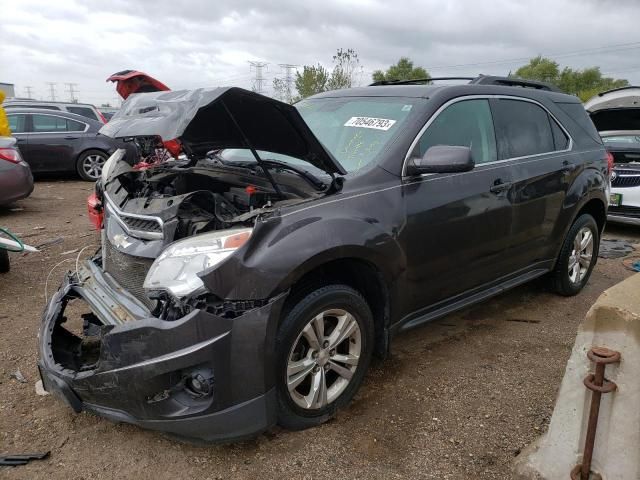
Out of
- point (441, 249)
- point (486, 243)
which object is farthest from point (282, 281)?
point (486, 243)

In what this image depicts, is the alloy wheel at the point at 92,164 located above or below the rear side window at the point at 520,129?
below

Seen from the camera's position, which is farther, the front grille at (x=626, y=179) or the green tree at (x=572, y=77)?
the green tree at (x=572, y=77)

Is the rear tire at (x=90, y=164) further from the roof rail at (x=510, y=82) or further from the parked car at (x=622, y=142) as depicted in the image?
the parked car at (x=622, y=142)

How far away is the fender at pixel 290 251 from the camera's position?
2.09m

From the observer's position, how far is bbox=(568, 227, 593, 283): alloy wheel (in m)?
4.41

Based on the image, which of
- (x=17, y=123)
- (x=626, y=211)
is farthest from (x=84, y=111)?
(x=626, y=211)

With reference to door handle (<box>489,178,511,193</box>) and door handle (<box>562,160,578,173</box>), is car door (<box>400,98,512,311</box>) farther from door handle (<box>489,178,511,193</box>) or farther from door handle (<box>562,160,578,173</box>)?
door handle (<box>562,160,578,173</box>)

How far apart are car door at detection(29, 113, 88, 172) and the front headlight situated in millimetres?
9720

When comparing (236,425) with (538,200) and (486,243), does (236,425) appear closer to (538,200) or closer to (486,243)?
(486,243)

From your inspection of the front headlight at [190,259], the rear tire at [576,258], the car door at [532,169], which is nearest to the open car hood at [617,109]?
the rear tire at [576,258]

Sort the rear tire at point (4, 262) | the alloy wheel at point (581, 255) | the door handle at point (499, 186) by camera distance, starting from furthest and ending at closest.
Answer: the rear tire at point (4, 262), the alloy wheel at point (581, 255), the door handle at point (499, 186)

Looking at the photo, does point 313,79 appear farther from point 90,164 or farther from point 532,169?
point 532,169

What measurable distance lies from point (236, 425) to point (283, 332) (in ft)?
1.45

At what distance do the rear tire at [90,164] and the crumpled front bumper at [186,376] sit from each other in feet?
31.7
